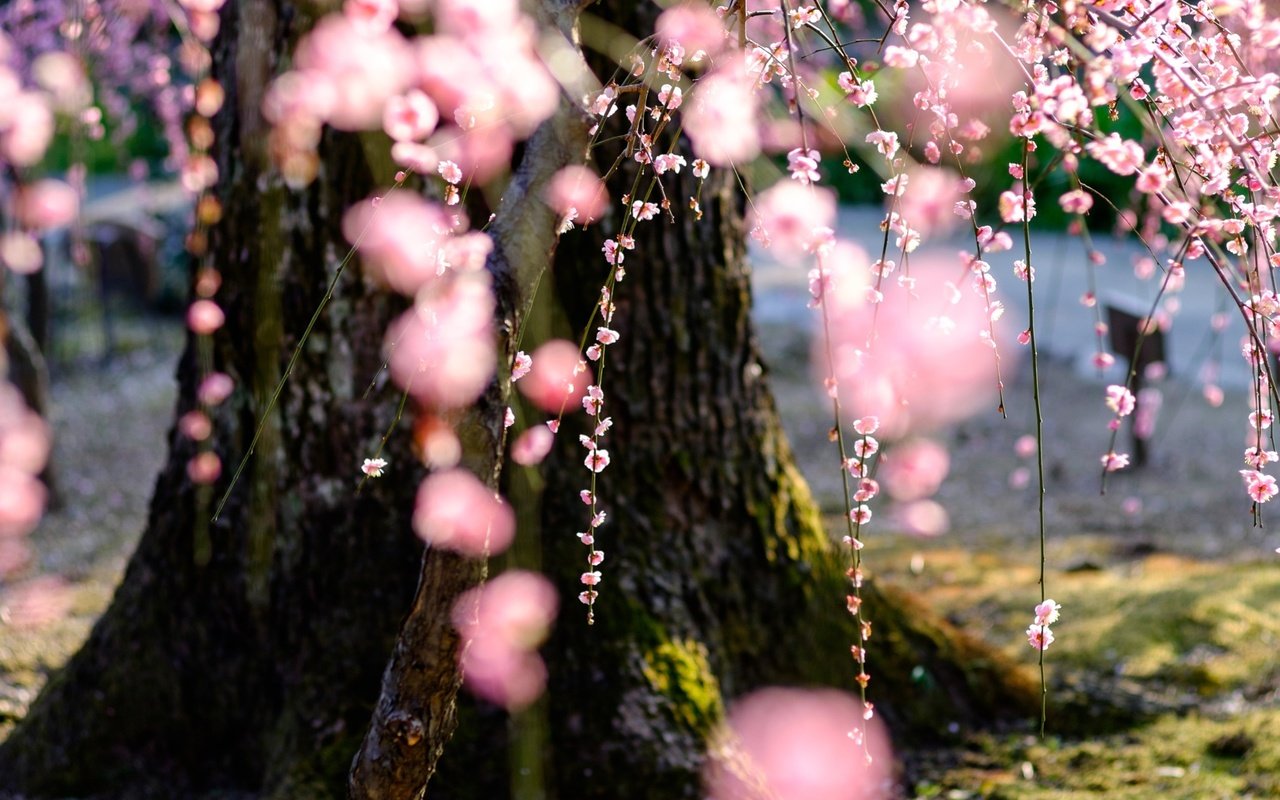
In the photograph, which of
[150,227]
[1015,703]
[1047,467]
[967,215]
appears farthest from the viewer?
[150,227]

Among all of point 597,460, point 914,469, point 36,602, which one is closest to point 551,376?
point 597,460

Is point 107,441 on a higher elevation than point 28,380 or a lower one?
higher

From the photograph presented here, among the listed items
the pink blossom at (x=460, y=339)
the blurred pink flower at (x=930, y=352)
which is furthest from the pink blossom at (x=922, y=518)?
the pink blossom at (x=460, y=339)

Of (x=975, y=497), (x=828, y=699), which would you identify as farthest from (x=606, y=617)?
(x=975, y=497)

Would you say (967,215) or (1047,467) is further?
(1047,467)

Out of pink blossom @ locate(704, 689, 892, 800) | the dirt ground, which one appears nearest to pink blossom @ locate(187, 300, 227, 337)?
the dirt ground

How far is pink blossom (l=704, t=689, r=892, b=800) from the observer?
243cm

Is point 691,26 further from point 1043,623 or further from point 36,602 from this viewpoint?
point 36,602

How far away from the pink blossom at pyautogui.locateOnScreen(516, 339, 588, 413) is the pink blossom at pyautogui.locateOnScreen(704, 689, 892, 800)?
0.71 meters

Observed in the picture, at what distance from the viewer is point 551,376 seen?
2.34m

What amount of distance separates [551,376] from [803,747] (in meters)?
0.92

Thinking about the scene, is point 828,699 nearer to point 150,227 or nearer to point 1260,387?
point 1260,387

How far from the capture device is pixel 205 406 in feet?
8.45

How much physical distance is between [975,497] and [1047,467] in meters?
0.57
